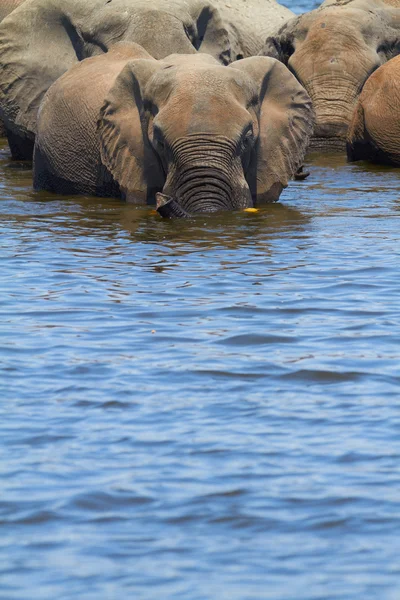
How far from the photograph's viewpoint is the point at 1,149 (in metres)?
18.7

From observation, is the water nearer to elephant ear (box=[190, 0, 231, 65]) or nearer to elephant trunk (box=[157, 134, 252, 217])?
elephant trunk (box=[157, 134, 252, 217])

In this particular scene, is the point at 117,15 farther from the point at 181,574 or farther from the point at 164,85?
the point at 181,574

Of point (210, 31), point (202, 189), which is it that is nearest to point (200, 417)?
point (202, 189)

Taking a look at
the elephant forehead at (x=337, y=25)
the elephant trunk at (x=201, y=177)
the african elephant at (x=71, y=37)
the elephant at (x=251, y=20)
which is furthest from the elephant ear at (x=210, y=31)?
the elephant trunk at (x=201, y=177)

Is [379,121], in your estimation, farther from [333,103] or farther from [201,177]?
[201,177]

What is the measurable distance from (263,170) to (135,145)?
106 centimetres

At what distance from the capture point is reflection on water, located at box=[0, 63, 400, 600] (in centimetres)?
486

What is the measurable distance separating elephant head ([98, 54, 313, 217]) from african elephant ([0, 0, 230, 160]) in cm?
217

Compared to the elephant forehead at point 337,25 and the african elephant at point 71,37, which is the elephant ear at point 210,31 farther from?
the elephant forehead at point 337,25

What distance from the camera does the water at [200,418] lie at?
15.9 ft

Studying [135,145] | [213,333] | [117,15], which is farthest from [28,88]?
[213,333]

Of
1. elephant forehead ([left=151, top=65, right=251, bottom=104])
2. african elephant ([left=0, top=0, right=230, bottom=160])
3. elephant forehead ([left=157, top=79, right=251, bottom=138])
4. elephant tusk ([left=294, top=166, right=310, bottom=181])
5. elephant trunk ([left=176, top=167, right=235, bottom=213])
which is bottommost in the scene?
elephant tusk ([left=294, top=166, right=310, bottom=181])

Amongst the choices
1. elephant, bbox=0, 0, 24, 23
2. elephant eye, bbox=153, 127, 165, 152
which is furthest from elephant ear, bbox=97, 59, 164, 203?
elephant, bbox=0, 0, 24, 23

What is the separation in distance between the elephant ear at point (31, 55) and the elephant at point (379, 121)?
3116mm
